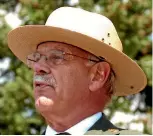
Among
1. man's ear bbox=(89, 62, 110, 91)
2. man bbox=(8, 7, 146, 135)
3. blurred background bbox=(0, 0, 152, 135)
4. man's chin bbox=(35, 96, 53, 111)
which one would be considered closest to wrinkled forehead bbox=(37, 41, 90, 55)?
man bbox=(8, 7, 146, 135)

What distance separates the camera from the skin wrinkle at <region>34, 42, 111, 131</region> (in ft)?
9.86

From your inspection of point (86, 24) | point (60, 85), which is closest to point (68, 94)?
point (60, 85)

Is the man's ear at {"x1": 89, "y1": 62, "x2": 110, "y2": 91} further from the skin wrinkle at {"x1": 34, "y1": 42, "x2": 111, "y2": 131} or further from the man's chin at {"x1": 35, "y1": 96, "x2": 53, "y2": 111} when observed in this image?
the man's chin at {"x1": 35, "y1": 96, "x2": 53, "y2": 111}

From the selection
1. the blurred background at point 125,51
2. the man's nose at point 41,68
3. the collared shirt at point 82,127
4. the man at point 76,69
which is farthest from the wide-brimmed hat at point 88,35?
the blurred background at point 125,51

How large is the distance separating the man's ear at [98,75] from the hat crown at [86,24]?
0.46 feet

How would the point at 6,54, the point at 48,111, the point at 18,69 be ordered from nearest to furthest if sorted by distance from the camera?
the point at 48,111 → the point at 18,69 → the point at 6,54

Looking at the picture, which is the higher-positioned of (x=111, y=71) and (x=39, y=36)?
(x=39, y=36)

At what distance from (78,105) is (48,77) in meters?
0.24

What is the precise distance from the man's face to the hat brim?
85mm

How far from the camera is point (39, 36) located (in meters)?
3.27

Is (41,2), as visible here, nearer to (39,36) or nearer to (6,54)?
(6,54)

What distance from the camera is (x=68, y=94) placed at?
3.03 metres

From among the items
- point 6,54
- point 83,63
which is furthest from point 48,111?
point 6,54

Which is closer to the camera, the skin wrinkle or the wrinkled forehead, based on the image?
the skin wrinkle
